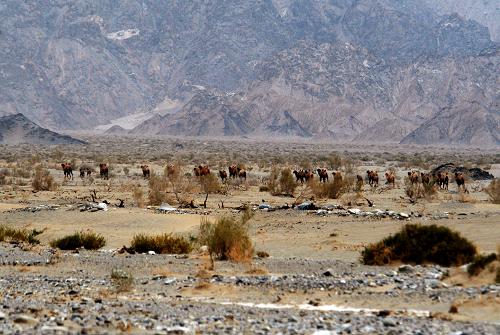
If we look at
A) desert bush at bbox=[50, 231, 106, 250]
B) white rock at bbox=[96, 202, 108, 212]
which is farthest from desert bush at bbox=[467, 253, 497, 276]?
white rock at bbox=[96, 202, 108, 212]

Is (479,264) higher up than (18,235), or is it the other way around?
(479,264)

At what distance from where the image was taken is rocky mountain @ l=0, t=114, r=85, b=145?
14125 cm

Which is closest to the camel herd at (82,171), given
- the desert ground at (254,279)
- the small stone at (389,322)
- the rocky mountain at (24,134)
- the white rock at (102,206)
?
the desert ground at (254,279)

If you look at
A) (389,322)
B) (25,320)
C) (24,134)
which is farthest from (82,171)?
(24,134)

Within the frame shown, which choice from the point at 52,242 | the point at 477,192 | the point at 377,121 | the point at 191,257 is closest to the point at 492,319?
the point at 191,257

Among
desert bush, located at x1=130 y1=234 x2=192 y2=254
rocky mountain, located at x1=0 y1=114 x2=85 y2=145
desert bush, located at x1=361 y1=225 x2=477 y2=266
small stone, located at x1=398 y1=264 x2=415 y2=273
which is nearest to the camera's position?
small stone, located at x1=398 y1=264 x2=415 y2=273

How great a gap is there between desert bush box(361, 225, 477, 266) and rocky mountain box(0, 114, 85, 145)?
407 feet

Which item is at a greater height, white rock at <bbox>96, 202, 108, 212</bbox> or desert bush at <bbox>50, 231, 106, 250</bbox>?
white rock at <bbox>96, 202, 108, 212</bbox>

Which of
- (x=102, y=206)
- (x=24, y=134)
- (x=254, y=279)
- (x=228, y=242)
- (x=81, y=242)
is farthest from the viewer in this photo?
(x=24, y=134)

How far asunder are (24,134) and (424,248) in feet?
445

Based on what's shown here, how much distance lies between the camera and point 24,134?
5733 inches

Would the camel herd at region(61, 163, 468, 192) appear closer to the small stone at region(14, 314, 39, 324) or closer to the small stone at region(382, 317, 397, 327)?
the small stone at region(382, 317, 397, 327)

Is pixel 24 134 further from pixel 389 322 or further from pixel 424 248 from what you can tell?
pixel 389 322

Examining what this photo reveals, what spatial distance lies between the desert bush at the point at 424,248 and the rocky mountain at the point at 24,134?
124m
